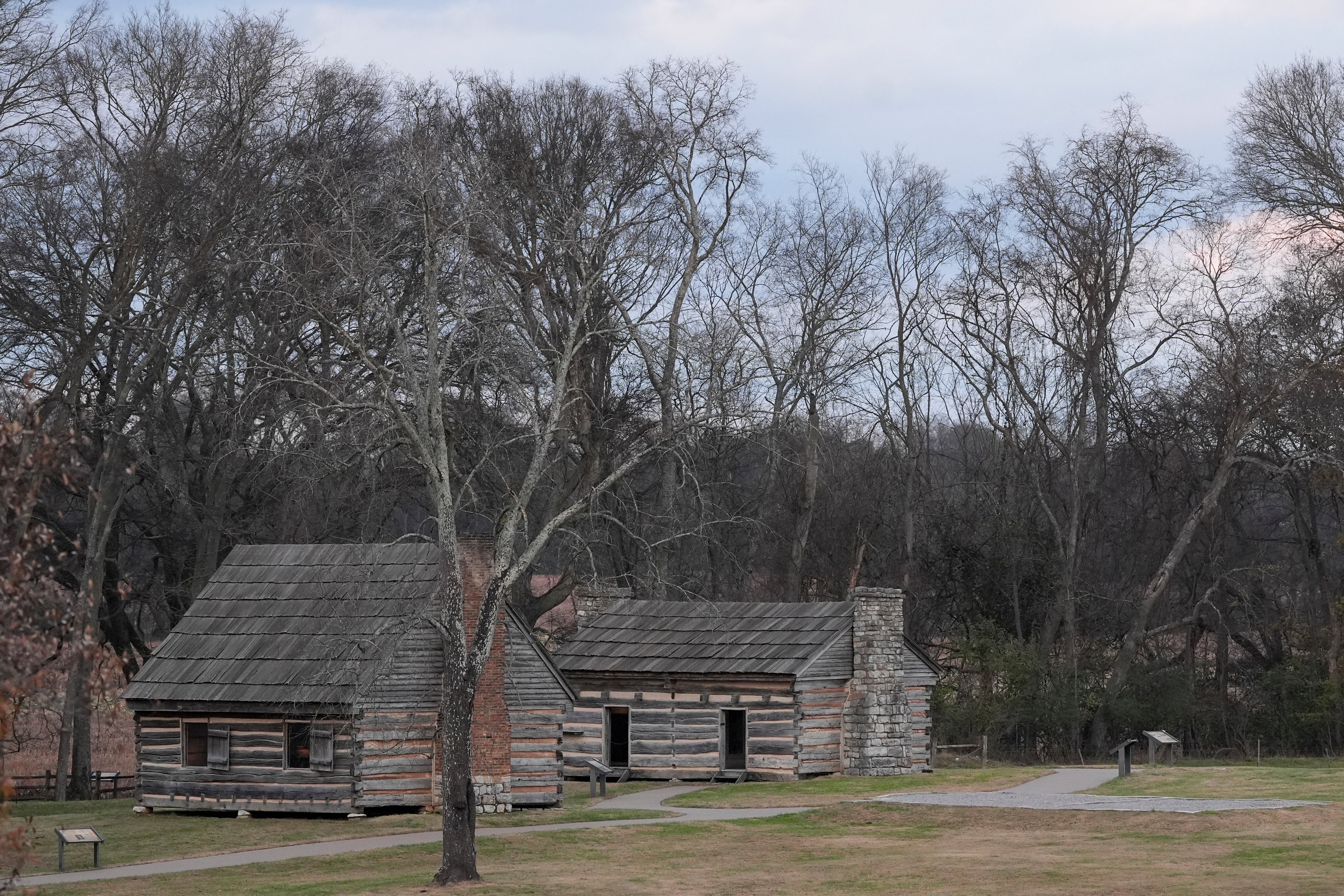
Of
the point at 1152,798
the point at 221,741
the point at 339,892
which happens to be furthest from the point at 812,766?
the point at 339,892

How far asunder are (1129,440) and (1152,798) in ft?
71.4

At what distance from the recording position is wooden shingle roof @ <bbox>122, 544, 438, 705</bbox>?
90.8 feet

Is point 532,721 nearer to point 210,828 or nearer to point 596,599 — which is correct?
point 210,828

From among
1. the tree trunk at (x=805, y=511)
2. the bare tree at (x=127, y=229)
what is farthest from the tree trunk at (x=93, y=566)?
the tree trunk at (x=805, y=511)

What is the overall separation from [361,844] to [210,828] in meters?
3.84

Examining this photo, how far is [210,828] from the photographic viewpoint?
26844mm

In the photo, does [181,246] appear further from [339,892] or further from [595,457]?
[339,892]

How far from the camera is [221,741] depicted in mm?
28609

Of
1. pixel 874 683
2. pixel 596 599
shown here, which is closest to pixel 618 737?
pixel 596 599

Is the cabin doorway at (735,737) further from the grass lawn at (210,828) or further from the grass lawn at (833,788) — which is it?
the grass lawn at (210,828)

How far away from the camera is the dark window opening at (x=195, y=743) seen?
94.6ft

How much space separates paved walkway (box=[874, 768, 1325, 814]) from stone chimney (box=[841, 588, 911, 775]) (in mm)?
4499

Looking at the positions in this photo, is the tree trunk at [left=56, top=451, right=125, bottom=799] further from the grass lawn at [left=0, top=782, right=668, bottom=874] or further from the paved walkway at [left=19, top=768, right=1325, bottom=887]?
the paved walkway at [left=19, top=768, right=1325, bottom=887]

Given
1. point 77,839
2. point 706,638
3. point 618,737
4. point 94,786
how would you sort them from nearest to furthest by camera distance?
point 77,839 → point 706,638 → point 618,737 → point 94,786
